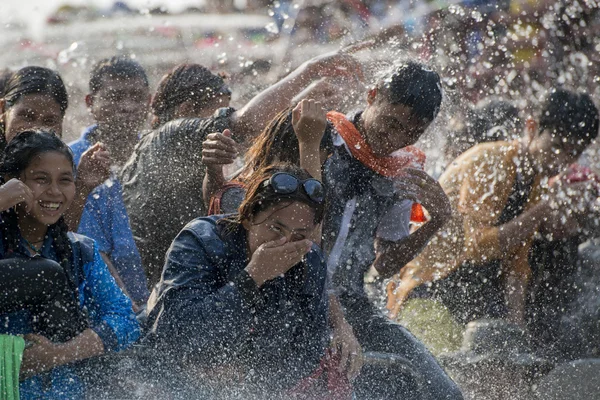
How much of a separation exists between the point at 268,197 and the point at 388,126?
3.01 feet

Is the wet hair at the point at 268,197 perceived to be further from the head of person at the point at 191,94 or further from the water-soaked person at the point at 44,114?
the head of person at the point at 191,94

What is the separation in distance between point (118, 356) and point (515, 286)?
292 cm

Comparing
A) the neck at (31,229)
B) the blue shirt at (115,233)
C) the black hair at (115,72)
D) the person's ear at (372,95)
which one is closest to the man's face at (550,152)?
the person's ear at (372,95)

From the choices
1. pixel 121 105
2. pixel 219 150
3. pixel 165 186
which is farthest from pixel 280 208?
pixel 121 105

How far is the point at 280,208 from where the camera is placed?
3592 mm

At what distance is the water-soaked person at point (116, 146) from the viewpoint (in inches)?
181

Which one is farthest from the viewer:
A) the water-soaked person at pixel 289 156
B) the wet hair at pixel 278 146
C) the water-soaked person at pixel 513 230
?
the water-soaked person at pixel 513 230

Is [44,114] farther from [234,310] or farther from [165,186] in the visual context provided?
[234,310]

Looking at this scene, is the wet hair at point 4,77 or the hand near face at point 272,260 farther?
the wet hair at point 4,77

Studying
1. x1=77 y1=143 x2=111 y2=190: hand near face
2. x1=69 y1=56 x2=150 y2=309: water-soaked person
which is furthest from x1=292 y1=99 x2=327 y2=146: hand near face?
x1=69 y1=56 x2=150 y2=309: water-soaked person

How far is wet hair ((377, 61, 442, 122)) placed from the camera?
4.36m

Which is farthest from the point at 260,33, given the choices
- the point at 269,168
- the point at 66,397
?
the point at 66,397

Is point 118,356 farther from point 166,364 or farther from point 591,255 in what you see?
point 591,255

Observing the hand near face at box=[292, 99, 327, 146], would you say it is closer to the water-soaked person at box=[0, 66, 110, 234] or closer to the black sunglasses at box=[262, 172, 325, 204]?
the black sunglasses at box=[262, 172, 325, 204]
